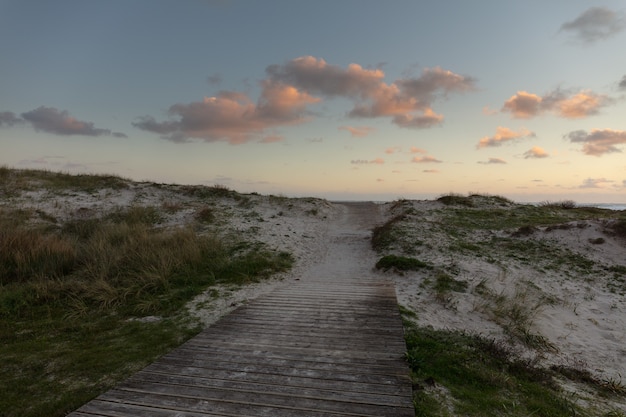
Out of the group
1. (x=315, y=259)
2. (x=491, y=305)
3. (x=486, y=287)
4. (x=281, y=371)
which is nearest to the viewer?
(x=281, y=371)

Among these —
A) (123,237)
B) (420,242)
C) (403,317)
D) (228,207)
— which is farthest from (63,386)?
(228,207)

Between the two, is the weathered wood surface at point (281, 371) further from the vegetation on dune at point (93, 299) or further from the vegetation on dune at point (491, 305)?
the vegetation on dune at point (93, 299)

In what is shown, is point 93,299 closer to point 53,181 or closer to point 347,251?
point 347,251

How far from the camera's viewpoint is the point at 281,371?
16.7 ft

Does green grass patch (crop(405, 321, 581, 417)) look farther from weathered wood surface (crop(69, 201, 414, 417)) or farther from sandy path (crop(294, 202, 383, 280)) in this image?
sandy path (crop(294, 202, 383, 280))

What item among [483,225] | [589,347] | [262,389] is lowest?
[589,347]

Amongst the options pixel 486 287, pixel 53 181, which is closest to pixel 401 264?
pixel 486 287

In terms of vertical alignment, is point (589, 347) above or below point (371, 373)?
below

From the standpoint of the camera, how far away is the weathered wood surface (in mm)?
4234

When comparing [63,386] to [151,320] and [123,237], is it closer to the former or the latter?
[151,320]

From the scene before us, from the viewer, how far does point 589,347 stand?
7637 mm

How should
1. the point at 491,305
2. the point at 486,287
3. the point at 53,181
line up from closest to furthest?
1. the point at 491,305
2. the point at 486,287
3. the point at 53,181

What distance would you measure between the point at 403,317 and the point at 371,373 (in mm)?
3147

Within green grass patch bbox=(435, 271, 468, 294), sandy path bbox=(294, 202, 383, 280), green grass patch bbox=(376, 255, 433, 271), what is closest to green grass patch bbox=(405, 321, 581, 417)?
green grass patch bbox=(435, 271, 468, 294)
